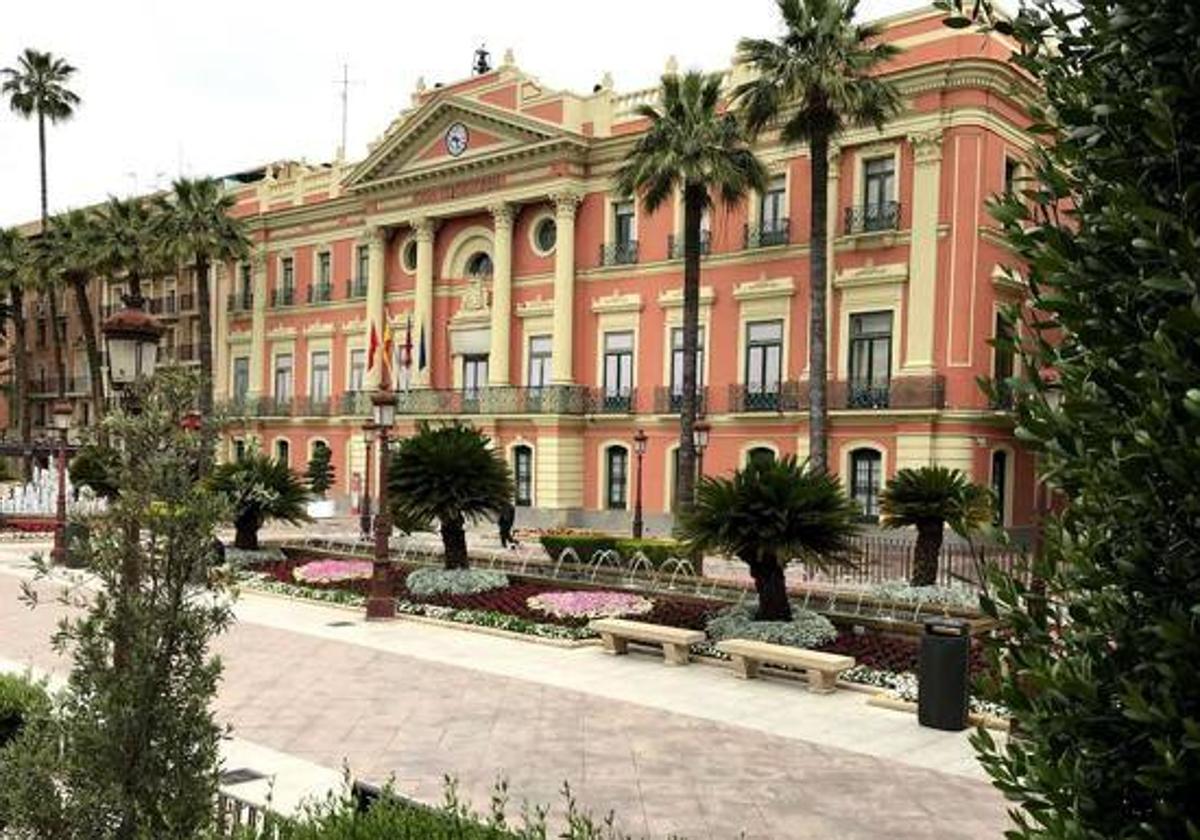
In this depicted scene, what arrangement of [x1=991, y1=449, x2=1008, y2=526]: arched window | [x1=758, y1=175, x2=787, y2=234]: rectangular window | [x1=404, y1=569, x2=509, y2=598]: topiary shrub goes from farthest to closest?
[x1=758, y1=175, x2=787, y2=234]: rectangular window, [x1=991, y1=449, x2=1008, y2=526]: arched window, [x1=404, y1=569, x2=509, y2=598]: topiary shrub

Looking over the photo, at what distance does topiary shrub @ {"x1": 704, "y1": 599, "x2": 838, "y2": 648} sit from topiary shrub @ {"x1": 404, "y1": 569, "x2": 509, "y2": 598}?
18.3 ft

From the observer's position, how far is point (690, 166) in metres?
28.3

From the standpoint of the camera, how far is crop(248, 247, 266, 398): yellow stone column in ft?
167

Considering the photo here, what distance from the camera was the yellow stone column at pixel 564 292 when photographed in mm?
38625

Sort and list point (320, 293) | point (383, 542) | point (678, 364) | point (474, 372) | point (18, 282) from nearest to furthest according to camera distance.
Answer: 1. point (383, 542)
2. point (678, 364)
3. point (474, 372)
4. point (320, 293)
5. point (18, 282)

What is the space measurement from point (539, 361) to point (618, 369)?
3518 millimetres

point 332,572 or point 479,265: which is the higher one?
point 479,265

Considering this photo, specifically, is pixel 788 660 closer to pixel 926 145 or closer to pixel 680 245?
pixel 926 145

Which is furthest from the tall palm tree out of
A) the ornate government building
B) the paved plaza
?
the paved plaza

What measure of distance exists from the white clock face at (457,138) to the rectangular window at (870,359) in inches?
688

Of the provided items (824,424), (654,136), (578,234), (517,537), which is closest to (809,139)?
(654,136)

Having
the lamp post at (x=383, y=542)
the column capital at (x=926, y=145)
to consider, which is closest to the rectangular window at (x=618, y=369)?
the column capital at (x=926, y=145)

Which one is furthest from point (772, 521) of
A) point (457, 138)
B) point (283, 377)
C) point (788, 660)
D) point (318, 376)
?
point (283, 377)

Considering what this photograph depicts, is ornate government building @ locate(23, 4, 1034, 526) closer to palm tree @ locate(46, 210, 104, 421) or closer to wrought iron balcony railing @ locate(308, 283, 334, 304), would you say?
wrought iron balcony railing @ locate(308, 283, 334, 304)
